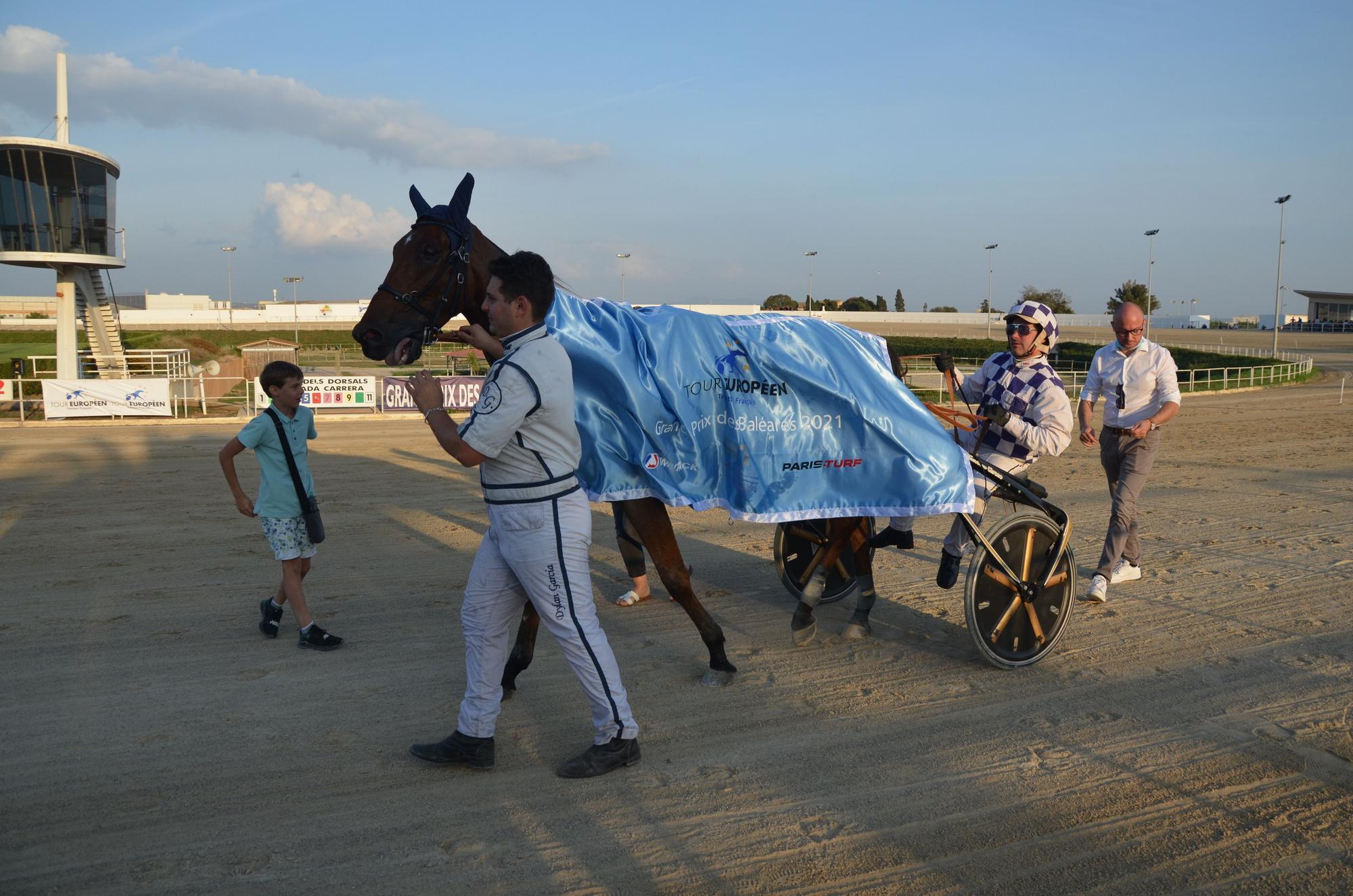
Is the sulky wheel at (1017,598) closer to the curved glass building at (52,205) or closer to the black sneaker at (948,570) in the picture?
the black sneaker at (948,570)

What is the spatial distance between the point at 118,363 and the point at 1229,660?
3172cm

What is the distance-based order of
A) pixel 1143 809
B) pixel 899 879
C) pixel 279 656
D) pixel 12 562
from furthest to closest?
pixel 12 562
pixel 279 656
pixel 1143 809
pixel 899 879

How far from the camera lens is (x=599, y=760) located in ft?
11.9

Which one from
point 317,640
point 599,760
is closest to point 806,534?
point 599,760

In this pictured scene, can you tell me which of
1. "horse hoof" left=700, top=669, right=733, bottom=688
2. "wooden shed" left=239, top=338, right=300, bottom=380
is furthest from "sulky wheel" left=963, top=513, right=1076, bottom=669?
"wooden shed" left=239, top=338, right=300, bottom=380

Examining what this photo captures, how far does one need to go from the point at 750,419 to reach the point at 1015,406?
1674 millimetres

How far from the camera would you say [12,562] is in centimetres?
707

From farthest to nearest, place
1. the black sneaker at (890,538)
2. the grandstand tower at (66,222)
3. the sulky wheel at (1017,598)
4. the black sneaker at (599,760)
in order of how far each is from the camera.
→ 1. the grandstand tower at (66,222)
2. the black sneaker at (890,538)
3. the sulky wheel at (1017,598)
4. the black sneaker at (599,760)

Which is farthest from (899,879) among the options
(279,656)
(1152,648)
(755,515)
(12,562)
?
(12,562)

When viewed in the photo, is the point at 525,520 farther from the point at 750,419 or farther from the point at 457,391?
the point at 457,391

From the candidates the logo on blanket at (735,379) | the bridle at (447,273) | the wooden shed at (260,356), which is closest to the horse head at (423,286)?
the bridle at (447,273)

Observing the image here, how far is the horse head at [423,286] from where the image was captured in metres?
3.95

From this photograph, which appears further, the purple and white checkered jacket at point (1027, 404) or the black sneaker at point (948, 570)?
the black sneaker at point (948, 570)

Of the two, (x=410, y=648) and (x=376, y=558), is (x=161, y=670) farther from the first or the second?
(x=376, y=558)
